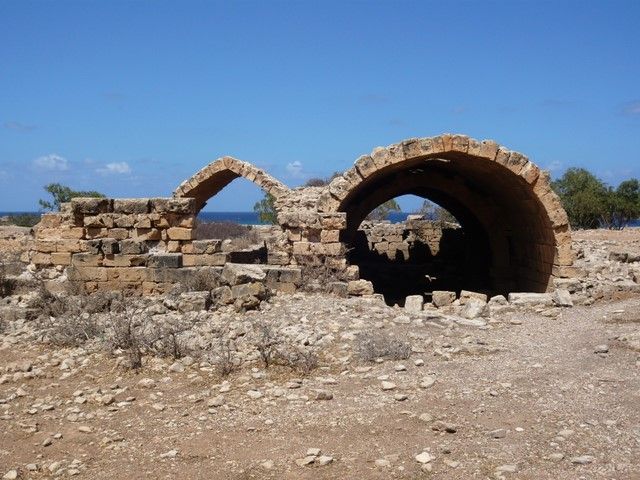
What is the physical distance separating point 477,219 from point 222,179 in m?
6.88

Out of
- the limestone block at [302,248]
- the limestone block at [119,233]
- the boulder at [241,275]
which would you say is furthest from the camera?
the limestone block at [302,248]

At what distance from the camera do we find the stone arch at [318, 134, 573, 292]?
10.6 m

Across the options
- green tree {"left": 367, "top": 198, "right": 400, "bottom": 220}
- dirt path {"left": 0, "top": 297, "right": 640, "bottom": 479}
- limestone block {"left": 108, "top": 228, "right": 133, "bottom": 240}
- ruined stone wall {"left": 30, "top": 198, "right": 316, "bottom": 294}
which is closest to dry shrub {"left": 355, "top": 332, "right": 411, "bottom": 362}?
dirt path {"left": 0, "top": 297, "right": 640, "bottom": 479}

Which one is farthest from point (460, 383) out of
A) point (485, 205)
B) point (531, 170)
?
point (485, 205)

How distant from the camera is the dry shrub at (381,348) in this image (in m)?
6.16

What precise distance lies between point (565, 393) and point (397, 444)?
5.70 feet

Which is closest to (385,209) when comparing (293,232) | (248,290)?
(293,232)

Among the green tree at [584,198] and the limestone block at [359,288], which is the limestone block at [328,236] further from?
the green tree at [584,198]

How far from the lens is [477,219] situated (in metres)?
16.2

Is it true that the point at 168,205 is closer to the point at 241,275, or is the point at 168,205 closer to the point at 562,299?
the point at 241,275

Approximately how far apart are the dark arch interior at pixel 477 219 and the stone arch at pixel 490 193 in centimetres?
2

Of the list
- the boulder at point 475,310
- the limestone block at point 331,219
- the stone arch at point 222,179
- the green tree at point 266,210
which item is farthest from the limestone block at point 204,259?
the green tree at point 266,210

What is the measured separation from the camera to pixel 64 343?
6832 millimetres

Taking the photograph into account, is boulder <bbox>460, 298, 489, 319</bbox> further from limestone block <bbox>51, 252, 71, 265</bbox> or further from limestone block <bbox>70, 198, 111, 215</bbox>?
limestone block <bbox>51, 252, 71, 265</bbox>
